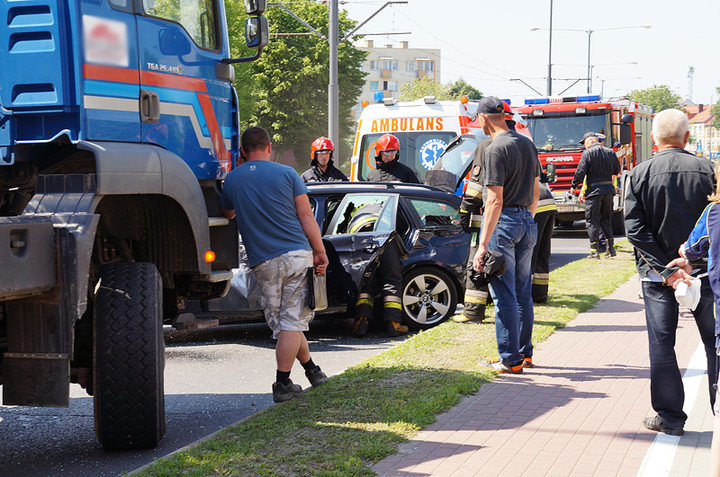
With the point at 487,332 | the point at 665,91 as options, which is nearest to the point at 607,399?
the point at 487,332

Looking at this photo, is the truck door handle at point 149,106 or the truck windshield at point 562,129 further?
the truck windshield at point 562,129

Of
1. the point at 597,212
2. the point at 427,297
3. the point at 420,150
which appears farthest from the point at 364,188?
the point at 597,212

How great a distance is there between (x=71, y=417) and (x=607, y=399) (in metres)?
3.48

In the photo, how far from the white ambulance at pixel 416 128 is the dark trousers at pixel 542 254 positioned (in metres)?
4.66

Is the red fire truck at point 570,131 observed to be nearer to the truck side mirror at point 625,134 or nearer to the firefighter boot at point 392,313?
the truck side mirror at point 625,134

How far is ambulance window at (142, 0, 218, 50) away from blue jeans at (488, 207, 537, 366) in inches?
93.1

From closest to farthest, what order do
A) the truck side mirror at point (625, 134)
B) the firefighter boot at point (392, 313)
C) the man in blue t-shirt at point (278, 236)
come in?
the man in blue t-shirt at point (278, 236) → the firefighter boot at point (392, 313) → the truck side mirror at point (625, 134)

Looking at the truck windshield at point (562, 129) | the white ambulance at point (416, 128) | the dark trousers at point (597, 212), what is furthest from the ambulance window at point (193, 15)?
the truck windshield at point (562, 129)

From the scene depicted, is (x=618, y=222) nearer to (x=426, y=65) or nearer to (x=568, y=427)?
(x=568, y=427)

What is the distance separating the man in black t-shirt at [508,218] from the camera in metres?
6.50

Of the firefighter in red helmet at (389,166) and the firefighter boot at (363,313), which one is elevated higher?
the firefighter in red helmet at (389,166)

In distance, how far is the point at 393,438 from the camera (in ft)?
16.6

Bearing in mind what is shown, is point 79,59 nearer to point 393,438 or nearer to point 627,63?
point 393,438

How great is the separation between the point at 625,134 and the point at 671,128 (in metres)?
16.0
